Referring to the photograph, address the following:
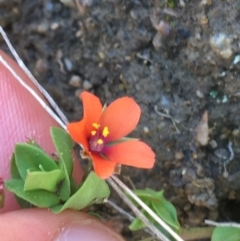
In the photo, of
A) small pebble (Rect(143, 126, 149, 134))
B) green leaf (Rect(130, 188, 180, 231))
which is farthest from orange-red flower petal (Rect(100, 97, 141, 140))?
small pebble (Rect(143, 126, 149, 134))

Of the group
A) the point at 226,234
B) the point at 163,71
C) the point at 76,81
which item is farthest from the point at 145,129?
the point at 226,234

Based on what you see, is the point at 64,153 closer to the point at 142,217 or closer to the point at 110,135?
the point at 110,135

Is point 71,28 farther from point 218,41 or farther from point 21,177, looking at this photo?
point 21,177

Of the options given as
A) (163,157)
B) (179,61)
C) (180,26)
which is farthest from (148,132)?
(180,26)

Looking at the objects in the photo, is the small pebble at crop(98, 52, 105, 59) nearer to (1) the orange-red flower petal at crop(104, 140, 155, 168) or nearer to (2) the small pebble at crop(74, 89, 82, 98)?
(2) the small pebble at crop(74, 89, 82, 98)

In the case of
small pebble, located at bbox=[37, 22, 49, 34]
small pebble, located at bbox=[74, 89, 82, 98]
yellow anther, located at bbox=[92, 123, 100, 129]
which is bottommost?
small pebble, located at bbox=[74, 89, 82, 98]

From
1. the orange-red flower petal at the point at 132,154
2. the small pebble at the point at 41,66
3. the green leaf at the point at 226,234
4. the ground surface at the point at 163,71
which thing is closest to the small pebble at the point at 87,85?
the ground surface at the point at 163,71

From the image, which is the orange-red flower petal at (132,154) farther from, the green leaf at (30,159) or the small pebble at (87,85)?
the small pebble at (87,85)
